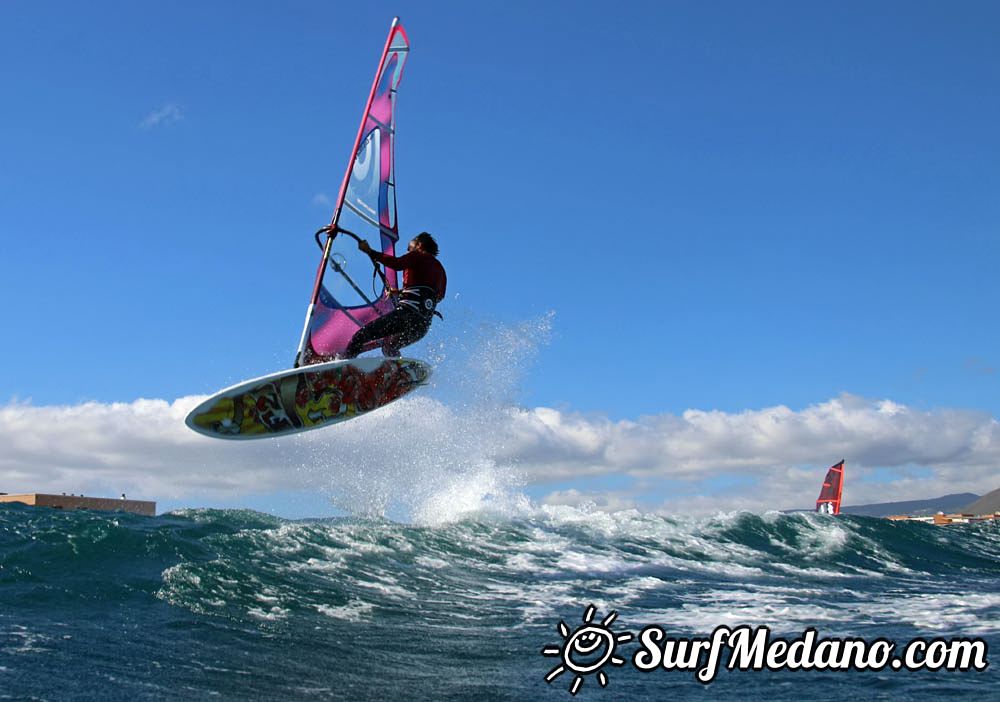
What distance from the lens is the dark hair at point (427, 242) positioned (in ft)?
30.1

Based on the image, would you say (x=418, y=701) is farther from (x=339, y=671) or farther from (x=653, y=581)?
(x=653, y=581)

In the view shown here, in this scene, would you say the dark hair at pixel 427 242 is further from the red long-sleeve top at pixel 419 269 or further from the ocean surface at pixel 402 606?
the ocean surface at pixel 402 606

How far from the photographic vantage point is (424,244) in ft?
30.1

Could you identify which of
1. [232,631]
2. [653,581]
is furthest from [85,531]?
[653,581]

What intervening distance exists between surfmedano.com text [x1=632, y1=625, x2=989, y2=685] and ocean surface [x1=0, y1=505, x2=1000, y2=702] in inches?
6.9

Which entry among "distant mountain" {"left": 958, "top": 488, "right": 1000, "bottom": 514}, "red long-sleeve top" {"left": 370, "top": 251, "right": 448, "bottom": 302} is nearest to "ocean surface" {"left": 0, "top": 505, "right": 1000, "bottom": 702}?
"red long-sleeve top" {"left": 370, "top": 251, "right": 448, "bottom": 302}

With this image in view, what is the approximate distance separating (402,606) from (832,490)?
3437 centimetres

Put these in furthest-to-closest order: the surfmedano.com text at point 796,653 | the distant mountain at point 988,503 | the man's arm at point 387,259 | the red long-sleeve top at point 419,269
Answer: the distant mountain at point 988,503, the red long-sleeve top at point 419,269, the man's arm at point 387,259, the surfmedano.com text at point 796,653

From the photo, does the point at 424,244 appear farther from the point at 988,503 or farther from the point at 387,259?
the point at 988,503

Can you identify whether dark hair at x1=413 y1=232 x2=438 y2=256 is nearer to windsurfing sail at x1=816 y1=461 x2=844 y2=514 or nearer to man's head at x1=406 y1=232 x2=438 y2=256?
man's head at x1=406 y1=232 x2=438 y2=256

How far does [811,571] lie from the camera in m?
14.0

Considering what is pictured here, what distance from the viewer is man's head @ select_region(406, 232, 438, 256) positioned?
30.0 ft

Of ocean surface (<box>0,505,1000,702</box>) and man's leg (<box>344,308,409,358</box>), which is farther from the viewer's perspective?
man's leg (<box>344,308,409,358</box>)

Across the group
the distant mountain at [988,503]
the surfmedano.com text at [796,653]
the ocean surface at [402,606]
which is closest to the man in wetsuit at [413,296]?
the ocean surface at [402,606]
